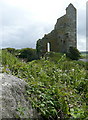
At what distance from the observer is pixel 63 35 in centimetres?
2553

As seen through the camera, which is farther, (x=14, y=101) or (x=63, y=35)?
(x=63, y=35)

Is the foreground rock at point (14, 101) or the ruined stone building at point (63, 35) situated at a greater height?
the ruined stone building at point (63, 35)

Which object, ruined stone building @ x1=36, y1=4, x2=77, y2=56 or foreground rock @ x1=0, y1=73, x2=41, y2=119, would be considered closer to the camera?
foreground rock @ x1=0, y1=73, x2=41, y2=119

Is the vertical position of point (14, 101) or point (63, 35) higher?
point (63, 35)

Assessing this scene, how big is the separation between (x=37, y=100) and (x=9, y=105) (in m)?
0.51

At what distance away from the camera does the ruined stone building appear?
81.4 ft

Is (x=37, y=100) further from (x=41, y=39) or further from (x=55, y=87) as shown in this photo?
(x=41, y=39)

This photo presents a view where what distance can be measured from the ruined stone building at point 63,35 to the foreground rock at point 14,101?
21346mm

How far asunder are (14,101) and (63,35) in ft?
77.3

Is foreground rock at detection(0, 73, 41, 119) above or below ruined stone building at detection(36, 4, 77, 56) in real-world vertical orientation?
below

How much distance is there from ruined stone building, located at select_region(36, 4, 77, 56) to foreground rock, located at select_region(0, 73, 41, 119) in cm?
2135

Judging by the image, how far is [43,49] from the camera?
2625cm

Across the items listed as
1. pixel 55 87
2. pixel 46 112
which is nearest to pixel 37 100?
pixel 46 112

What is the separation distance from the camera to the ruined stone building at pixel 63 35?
2481 centimetres
